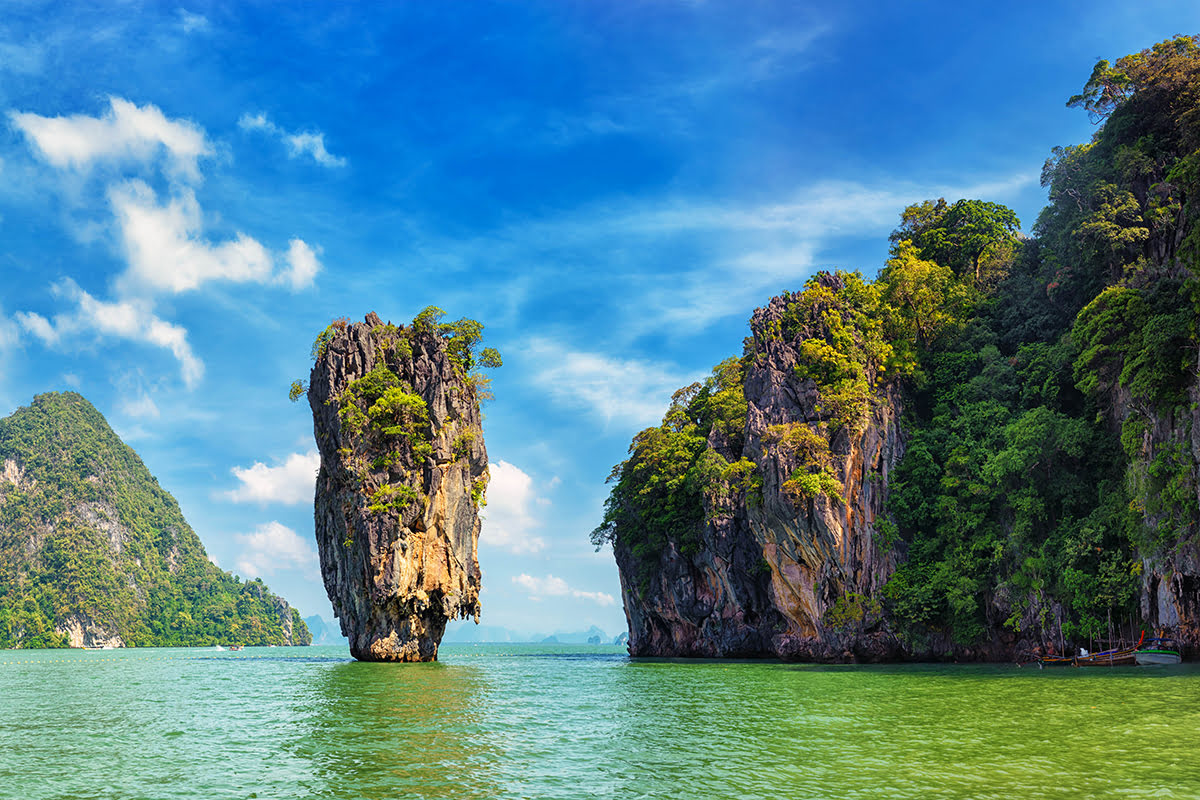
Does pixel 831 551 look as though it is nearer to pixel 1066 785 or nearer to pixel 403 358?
pixel 403 358

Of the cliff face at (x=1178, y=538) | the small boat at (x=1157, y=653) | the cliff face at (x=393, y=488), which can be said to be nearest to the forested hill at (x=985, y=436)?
the cliff face at (x=1178, y=538)

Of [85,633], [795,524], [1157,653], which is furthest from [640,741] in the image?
[85,633]

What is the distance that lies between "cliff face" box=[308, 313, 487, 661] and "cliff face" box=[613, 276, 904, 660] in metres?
16.7

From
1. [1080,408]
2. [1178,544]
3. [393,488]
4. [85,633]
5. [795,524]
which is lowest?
[85,633]

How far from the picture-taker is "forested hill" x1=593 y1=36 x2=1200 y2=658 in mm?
29469

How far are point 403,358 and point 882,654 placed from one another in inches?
1278

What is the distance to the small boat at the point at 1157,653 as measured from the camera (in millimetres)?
27219

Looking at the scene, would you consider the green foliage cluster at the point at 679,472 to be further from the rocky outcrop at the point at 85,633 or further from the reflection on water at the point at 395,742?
the rocky outcrop at the point at 85,633

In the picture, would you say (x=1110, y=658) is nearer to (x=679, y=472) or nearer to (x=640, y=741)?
(x=640, y=741)

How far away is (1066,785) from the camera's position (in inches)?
422

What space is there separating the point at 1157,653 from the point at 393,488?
3647 centimetres

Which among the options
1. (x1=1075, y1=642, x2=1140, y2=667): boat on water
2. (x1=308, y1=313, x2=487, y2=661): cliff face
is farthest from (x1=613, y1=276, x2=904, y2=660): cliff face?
(x1=308, y1=313, x2=487, y2=661): cliff face

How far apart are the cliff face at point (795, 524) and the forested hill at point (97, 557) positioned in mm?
110705

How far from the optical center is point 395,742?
16.0 metres
